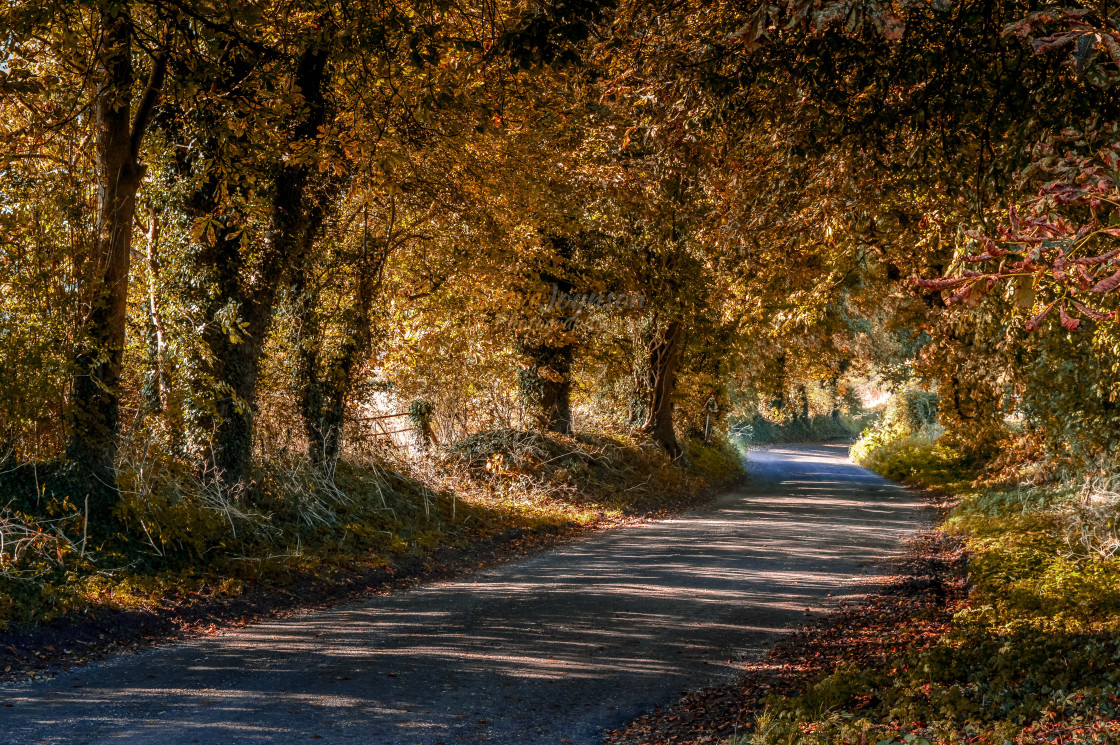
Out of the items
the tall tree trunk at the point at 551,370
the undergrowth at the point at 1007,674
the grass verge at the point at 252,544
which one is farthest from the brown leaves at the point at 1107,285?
the tall tree trunk at the point at 551,370

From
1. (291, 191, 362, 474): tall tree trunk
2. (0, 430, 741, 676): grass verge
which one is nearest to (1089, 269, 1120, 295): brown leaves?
(0, 430, 741, 676): grass verge

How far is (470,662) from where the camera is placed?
6980mm

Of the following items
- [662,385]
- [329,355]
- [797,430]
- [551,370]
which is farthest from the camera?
[797,430]

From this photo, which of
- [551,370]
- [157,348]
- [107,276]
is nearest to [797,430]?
[551,370]

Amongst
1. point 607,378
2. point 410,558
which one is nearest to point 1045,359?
point 410,558

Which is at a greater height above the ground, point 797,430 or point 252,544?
point 252,544

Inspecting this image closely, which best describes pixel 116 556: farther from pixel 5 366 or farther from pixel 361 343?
pixel 361 343

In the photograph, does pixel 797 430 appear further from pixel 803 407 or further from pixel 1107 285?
pixel 1107 285

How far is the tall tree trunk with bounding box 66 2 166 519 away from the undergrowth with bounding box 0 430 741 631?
382mm

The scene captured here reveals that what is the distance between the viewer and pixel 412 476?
14305 mm

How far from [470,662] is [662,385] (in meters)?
17.9

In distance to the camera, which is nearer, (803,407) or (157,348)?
(157,348)

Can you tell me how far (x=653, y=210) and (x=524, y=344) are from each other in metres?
4.51

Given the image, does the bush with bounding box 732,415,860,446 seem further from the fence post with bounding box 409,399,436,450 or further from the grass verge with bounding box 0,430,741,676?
the grass verge with bounding box 0,430,741,676
